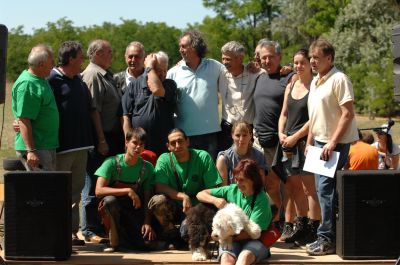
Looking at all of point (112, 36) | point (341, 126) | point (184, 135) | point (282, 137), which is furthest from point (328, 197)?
point (112, 36)

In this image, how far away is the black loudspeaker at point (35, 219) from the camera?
23.1 feet

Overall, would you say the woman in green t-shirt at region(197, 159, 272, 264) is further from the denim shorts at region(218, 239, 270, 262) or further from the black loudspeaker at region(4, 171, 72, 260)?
the black loudspeaker at region(4, 171, 72, 260)

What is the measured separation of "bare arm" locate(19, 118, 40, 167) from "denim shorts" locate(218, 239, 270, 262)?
5.69 feet

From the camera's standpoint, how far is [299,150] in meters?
7.66

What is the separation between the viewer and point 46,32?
81.1 meters

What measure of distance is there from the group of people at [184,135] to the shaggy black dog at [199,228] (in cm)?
13

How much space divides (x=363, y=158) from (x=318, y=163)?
5.72 feet

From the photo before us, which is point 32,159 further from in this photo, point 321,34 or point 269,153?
point 321,34

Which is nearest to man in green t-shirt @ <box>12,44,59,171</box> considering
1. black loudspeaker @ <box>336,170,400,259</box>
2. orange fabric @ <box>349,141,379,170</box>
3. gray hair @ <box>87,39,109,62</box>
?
gray hair @ <box>87,39,109,62</box>

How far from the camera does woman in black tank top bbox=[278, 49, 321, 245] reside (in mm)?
7617

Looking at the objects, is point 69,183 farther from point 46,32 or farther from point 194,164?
point 46,32

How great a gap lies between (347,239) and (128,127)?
88.4 inches

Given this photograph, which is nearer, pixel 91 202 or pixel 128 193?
pixel 128 193

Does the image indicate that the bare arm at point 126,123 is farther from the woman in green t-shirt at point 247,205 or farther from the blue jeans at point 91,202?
the woman in green t-shirt at point 247,205
